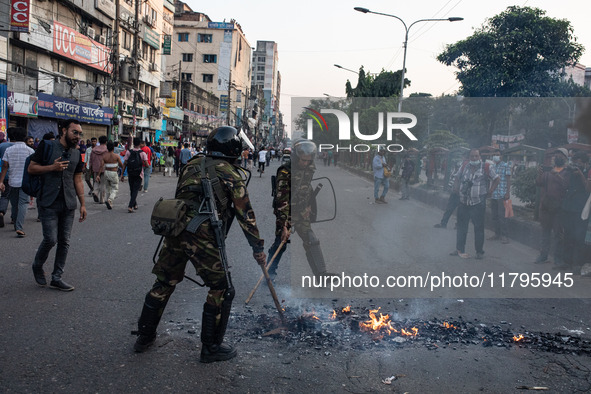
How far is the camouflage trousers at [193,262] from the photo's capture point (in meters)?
3.50

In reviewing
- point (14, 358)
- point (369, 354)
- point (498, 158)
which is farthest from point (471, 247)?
point (14, 358)

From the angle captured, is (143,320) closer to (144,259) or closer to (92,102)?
(144,259)

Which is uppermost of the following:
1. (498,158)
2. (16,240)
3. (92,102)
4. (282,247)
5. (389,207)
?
(92,102)

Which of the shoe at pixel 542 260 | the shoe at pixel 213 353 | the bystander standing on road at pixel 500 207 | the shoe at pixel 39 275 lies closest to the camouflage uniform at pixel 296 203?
the shoe at pixel 213 353

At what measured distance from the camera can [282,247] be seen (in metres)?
5.56

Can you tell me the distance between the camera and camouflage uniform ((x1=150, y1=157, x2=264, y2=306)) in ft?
11.5

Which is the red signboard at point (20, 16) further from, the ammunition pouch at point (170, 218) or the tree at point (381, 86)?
the ammunition pouch at point (170, 218)

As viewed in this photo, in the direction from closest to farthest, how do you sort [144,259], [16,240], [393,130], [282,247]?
[393,130] → [282,247] → [144,259] → [16,240]

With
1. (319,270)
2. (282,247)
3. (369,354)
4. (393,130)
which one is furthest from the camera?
(282,247)

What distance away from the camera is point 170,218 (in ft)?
11.2

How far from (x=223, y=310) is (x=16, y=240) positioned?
5.29 metres

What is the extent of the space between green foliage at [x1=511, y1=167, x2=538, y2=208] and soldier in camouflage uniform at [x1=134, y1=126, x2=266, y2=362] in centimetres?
785

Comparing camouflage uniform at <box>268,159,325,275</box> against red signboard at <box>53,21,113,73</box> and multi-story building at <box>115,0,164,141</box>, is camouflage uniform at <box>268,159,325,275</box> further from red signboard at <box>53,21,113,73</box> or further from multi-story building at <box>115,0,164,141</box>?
multi-story building at <box>115,0,164,141</box>

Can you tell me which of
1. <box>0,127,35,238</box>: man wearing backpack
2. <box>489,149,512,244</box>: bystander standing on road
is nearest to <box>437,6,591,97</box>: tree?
<box>489,149,512,244</box>: bystander standing on road
